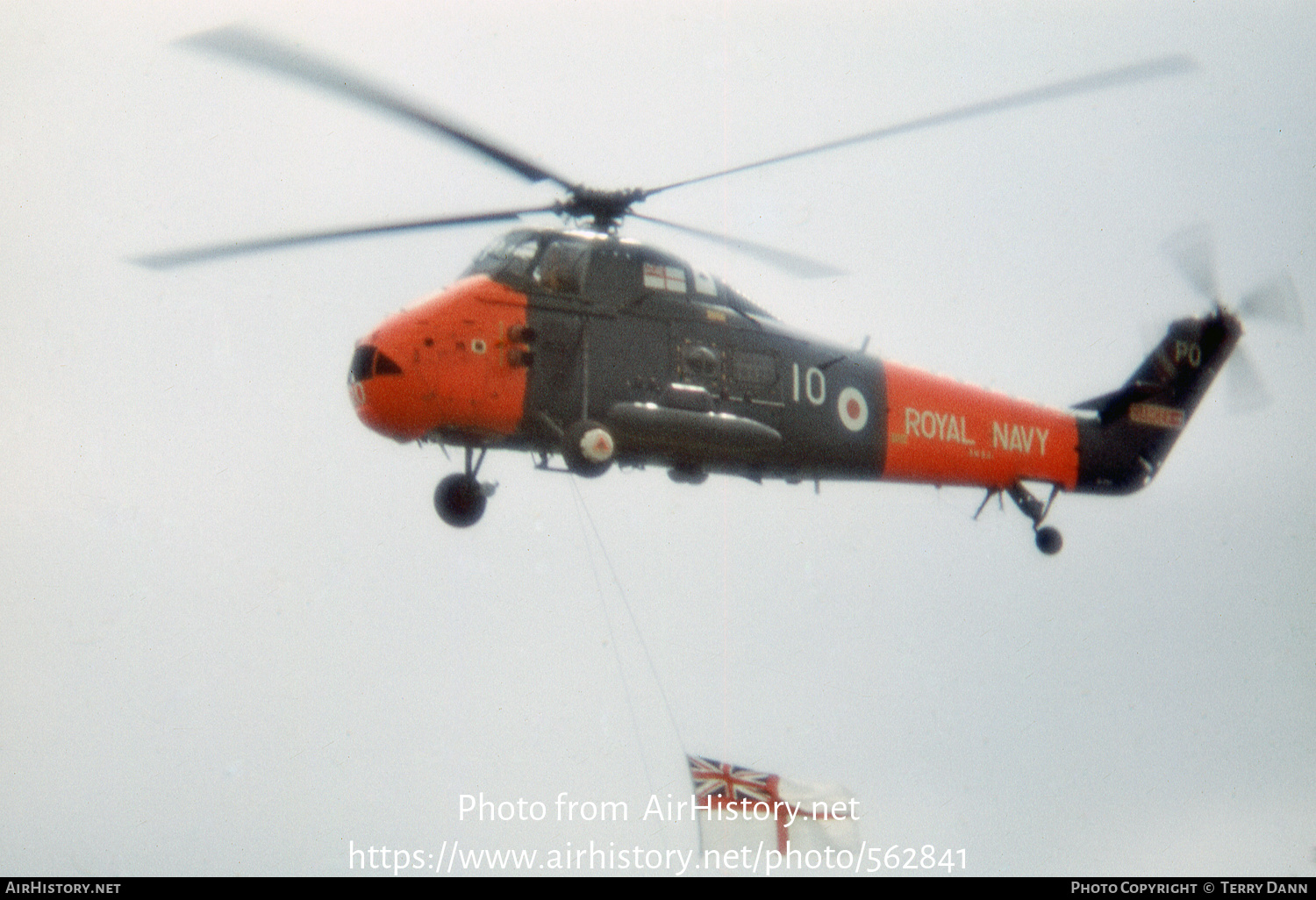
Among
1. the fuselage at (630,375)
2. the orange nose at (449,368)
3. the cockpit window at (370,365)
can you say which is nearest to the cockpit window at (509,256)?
the fuselage at (630,375)

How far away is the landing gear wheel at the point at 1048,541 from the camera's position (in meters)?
21.3

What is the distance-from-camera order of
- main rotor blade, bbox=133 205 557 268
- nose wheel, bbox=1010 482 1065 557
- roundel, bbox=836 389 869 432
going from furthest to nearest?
1. nose wheel, bbox=1010 482 1065 557
2. roundel, bbox=836 389 869 432
3. main rotor blade, bbox=133 205 557 268

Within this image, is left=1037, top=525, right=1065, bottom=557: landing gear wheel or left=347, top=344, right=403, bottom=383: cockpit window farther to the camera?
left=1037, top=525, right=1065, bottom=557: landing gear wheel

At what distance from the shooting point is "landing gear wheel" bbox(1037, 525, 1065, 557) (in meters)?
21.3

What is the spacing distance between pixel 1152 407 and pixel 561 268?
12.3 meters

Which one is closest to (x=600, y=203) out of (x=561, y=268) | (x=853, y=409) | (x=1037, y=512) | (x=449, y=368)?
(x=561, y=268)

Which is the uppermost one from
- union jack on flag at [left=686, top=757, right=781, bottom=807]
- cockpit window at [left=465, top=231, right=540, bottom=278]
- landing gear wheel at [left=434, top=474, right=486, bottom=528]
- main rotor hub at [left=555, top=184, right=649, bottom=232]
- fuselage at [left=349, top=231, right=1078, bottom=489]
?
main rotor hub at [left=555, top=184, right=649, bottom=232]

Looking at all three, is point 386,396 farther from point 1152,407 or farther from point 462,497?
point 1152,407

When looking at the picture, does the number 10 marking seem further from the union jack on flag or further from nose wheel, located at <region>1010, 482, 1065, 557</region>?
the union jack on flag

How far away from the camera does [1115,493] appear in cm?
2264

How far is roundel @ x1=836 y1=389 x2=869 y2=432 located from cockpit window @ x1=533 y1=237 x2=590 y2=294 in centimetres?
440

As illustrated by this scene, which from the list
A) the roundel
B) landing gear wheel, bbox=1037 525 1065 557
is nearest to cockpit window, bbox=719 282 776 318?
the roundel
